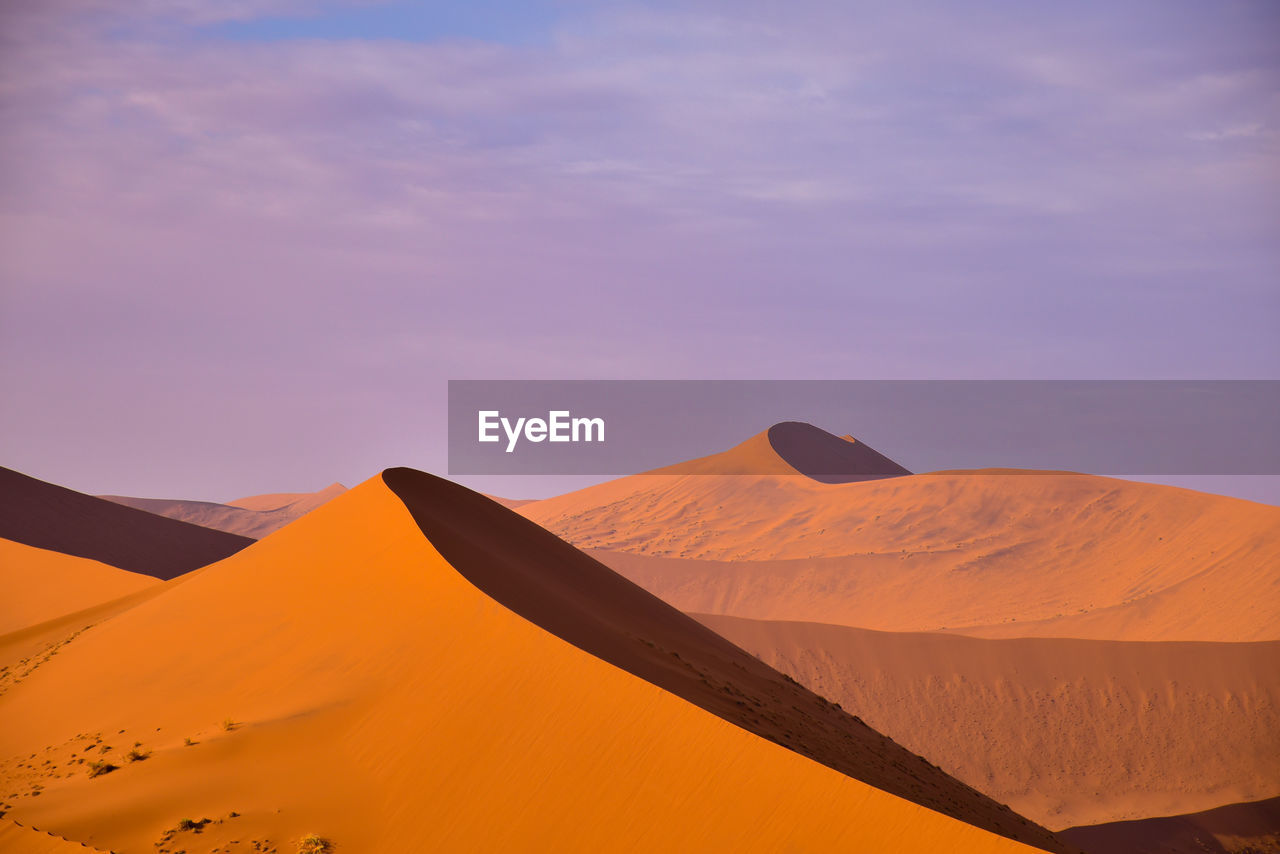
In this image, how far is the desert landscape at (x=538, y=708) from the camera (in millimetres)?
12359

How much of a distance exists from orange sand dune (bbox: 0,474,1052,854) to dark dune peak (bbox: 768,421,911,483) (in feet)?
270

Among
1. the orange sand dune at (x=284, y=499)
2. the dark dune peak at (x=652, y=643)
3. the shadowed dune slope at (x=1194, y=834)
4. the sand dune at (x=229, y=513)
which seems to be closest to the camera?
the dark dune peak at (x=652, y=643)

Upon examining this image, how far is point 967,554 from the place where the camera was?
70688mm

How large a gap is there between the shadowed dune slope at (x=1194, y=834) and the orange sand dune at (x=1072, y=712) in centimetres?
57

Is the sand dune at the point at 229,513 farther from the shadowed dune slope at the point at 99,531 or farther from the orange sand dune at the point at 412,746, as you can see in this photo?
the orange sand dune at the point at 412,746

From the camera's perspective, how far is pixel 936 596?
2571 inches

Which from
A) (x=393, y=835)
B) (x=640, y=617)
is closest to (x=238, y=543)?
(x=640, y=617)

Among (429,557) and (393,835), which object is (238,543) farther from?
(393,835)

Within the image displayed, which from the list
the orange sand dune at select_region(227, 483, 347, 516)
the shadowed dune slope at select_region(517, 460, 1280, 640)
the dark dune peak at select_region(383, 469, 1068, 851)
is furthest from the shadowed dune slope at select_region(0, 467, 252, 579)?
the orange sand dune at select_region(227, 483, 347, 516)

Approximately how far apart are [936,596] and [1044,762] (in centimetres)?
2619

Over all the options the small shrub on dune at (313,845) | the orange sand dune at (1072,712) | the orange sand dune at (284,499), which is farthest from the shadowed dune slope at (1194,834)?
the orange sand dune at (284,499)

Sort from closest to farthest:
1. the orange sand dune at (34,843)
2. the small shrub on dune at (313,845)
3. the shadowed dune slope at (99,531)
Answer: the orange sand dune at (34,843) < the small shrub on dune at (313,845) < the shadowed dune slope at (99,531)

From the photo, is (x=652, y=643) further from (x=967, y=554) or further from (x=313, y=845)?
(x=967, y=554)

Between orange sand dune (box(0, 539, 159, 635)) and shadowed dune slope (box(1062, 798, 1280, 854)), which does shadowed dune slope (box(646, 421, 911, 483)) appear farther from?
orange sand dune (box(0, 539, 159, 635))
